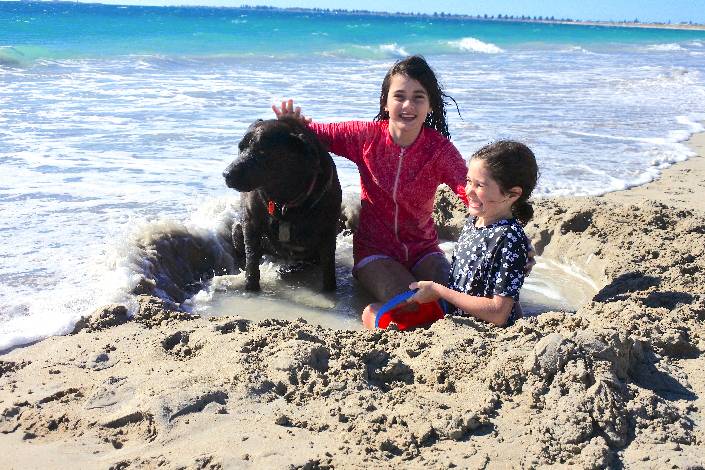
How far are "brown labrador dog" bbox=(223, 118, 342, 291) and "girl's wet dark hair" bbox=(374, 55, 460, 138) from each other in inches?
24.3

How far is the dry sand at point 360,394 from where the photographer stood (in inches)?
85.7

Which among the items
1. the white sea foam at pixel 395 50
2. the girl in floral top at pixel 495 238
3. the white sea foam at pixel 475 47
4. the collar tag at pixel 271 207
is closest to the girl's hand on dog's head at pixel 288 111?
the collar tag at pixel 271 207

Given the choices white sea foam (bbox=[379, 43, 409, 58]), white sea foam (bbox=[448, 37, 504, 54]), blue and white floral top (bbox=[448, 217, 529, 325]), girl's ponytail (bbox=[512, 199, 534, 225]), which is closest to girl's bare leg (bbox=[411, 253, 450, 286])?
blue and white floral top (bbox=[448, 217, 529, 325])

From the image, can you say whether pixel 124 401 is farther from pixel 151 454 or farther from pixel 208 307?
pixel 208 307

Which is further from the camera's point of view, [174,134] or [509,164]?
[174,134]

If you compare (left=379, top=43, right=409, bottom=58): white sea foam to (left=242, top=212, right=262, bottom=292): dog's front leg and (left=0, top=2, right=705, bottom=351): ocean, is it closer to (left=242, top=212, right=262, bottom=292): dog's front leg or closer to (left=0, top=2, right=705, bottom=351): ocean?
(left=0, top=2, right=705, bottom=351): ocean

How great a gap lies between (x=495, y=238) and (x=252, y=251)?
1.70m

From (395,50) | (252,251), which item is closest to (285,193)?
A: (252,251)

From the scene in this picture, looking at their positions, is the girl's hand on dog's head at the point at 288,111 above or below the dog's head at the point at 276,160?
above

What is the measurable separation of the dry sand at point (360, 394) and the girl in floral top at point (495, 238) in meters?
0.16

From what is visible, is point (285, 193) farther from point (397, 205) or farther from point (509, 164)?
point (509, 164)

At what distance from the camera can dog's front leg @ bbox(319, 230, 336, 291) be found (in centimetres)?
445

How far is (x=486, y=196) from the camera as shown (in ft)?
11.0

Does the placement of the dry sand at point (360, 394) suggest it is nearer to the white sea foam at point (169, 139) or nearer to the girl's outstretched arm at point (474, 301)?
the girl's outstretched arm at point (474, 301)
